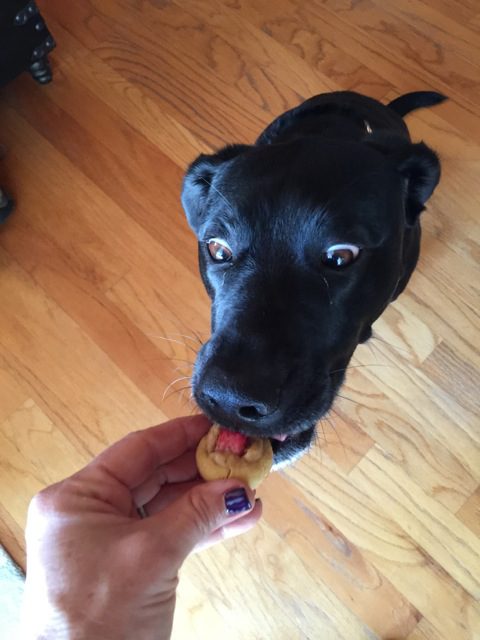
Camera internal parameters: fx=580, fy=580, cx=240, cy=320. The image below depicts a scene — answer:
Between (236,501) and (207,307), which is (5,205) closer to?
(207,307)

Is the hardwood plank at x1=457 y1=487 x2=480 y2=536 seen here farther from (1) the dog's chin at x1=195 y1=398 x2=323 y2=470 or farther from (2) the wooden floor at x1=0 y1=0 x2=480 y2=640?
(1) the dog's chin at x1=195 y1=398 x2=323 y2=470

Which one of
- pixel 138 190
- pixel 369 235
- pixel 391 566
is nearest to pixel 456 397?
pixel 391 566

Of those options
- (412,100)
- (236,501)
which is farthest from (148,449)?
(412,100)

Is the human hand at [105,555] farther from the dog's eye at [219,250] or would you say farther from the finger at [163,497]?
the dog's eye at [219,250]

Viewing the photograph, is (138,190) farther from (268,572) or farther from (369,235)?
(268,572)

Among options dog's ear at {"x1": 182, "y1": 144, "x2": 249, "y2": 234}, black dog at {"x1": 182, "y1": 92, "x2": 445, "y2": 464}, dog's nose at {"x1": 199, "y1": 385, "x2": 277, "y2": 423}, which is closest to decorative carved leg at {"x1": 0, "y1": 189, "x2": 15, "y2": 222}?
dog's ear at {"x1": 182, "y1": 144, "x2": 249, "y2": 234}

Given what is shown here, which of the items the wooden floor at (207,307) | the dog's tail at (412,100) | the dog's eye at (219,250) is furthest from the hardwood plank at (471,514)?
the dog's tail at (412,100)

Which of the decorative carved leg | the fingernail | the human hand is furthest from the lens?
the decorative carved leg
